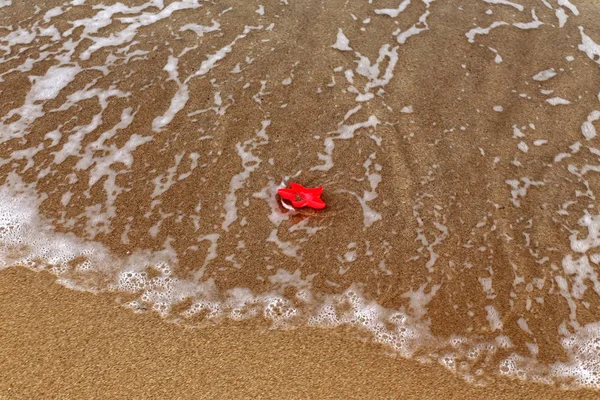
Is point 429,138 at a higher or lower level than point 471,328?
higher

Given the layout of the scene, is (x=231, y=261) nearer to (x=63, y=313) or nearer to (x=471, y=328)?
(x=63, y=313)

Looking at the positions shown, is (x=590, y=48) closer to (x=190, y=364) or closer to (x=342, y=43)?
(x=342, y=43)

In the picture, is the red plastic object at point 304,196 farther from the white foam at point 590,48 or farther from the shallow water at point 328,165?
the white foam at point 590,48

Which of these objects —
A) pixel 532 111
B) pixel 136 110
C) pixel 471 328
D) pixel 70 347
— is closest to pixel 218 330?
pixel 70 347

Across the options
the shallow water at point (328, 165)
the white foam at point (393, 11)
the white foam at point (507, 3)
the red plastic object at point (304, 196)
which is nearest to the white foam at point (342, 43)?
the shallow water at point (328, 165)

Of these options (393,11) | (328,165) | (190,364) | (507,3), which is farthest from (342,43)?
(190,364)
